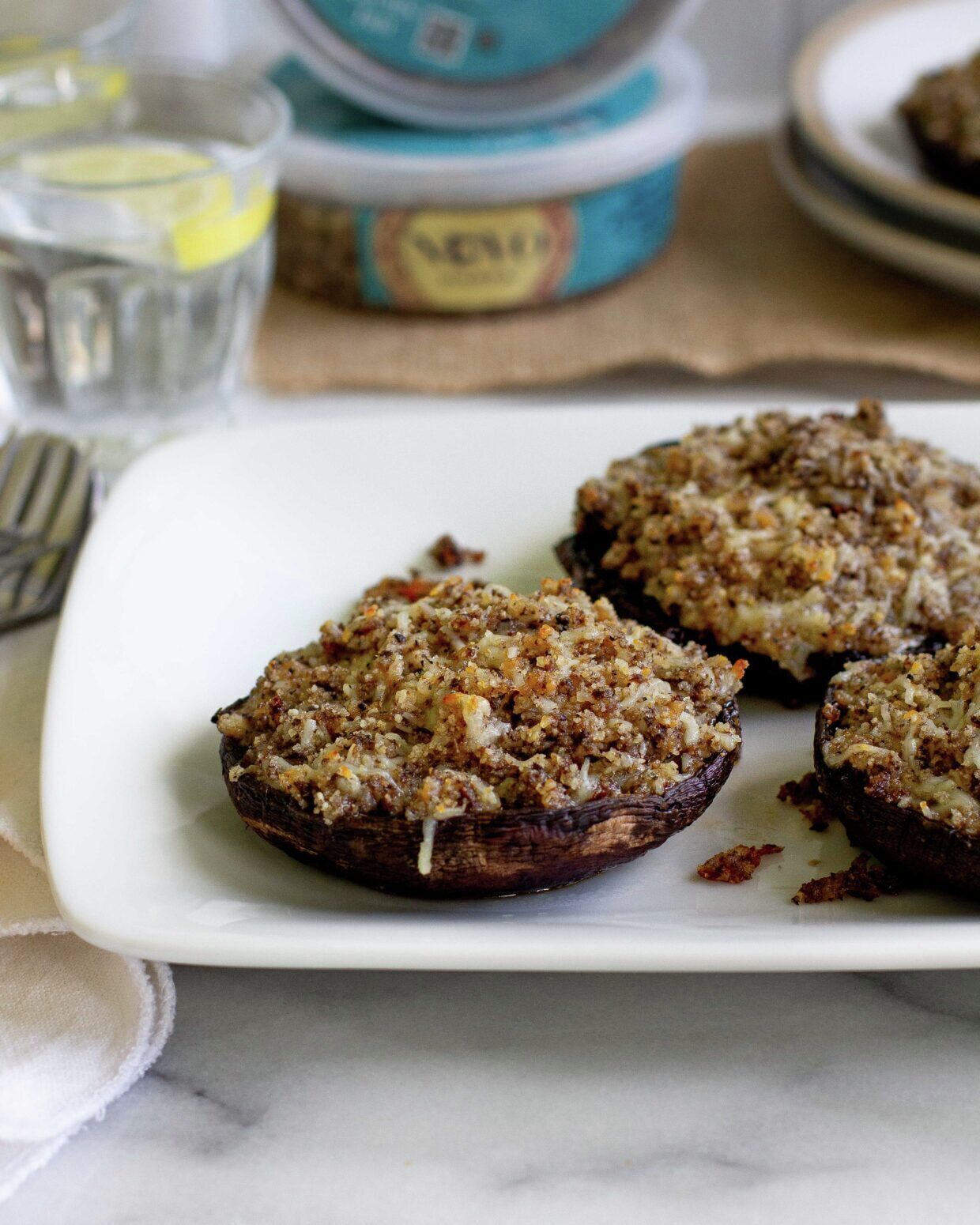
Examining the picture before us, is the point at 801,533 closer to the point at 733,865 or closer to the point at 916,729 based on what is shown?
the point at 916,729

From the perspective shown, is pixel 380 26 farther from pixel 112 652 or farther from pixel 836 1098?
pixel 836 1098

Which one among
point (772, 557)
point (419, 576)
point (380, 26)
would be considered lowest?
point (419, 576)

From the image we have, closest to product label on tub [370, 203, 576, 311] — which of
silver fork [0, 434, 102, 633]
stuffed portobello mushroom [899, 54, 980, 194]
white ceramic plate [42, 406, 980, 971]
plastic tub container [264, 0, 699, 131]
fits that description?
plastic tub container [264, 0, 699, 131]

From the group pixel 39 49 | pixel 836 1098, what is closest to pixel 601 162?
pixel 39 49

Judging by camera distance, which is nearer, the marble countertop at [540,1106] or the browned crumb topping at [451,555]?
the marble countertop at [540,1106]

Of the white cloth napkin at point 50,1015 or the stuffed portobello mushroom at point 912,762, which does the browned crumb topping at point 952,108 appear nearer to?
the stuffed portobello mushroom at point 912,762

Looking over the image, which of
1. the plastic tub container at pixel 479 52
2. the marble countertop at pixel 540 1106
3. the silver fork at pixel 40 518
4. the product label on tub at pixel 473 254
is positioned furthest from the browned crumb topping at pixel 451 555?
the plastic tub container at pixel 479 52
